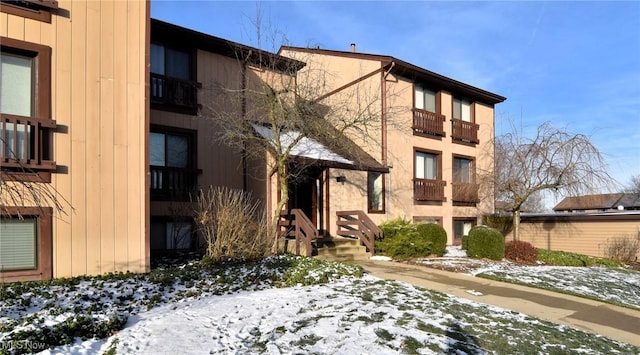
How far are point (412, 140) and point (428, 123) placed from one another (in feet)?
4.18

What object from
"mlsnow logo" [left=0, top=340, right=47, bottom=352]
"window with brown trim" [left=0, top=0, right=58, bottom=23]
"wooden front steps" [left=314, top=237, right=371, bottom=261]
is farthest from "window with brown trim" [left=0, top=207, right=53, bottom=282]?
"wooden front steps" [left=314, top=237, right=371, bottom=261]

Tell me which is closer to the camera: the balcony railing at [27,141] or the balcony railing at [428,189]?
the balcony railing at [27,141]

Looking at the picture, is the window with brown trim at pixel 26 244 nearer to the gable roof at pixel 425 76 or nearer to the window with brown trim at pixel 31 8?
the window with brown trim at pixel 31 8

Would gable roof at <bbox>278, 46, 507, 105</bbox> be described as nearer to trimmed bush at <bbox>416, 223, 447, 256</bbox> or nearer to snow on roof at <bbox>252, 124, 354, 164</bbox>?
snow on roof at <bbox>252, 124, 354, 164</bbox>

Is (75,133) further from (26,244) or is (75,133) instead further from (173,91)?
(173,91)

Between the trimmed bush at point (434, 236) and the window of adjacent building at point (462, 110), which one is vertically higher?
the window of adjacent building at point (462, 110)

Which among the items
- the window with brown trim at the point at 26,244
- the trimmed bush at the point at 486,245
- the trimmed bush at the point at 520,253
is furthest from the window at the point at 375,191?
the window with brown trim at the point at 26,244

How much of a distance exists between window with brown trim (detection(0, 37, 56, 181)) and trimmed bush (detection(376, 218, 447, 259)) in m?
8.89

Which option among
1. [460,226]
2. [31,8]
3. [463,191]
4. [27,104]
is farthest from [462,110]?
[27,104]

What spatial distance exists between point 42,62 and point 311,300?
638cm

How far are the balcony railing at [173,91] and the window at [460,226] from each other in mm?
12383

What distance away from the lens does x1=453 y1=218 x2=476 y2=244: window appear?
1919cm

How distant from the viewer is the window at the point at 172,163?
11836mm

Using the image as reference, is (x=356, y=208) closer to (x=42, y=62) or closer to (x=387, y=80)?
(x=387, y=80)
